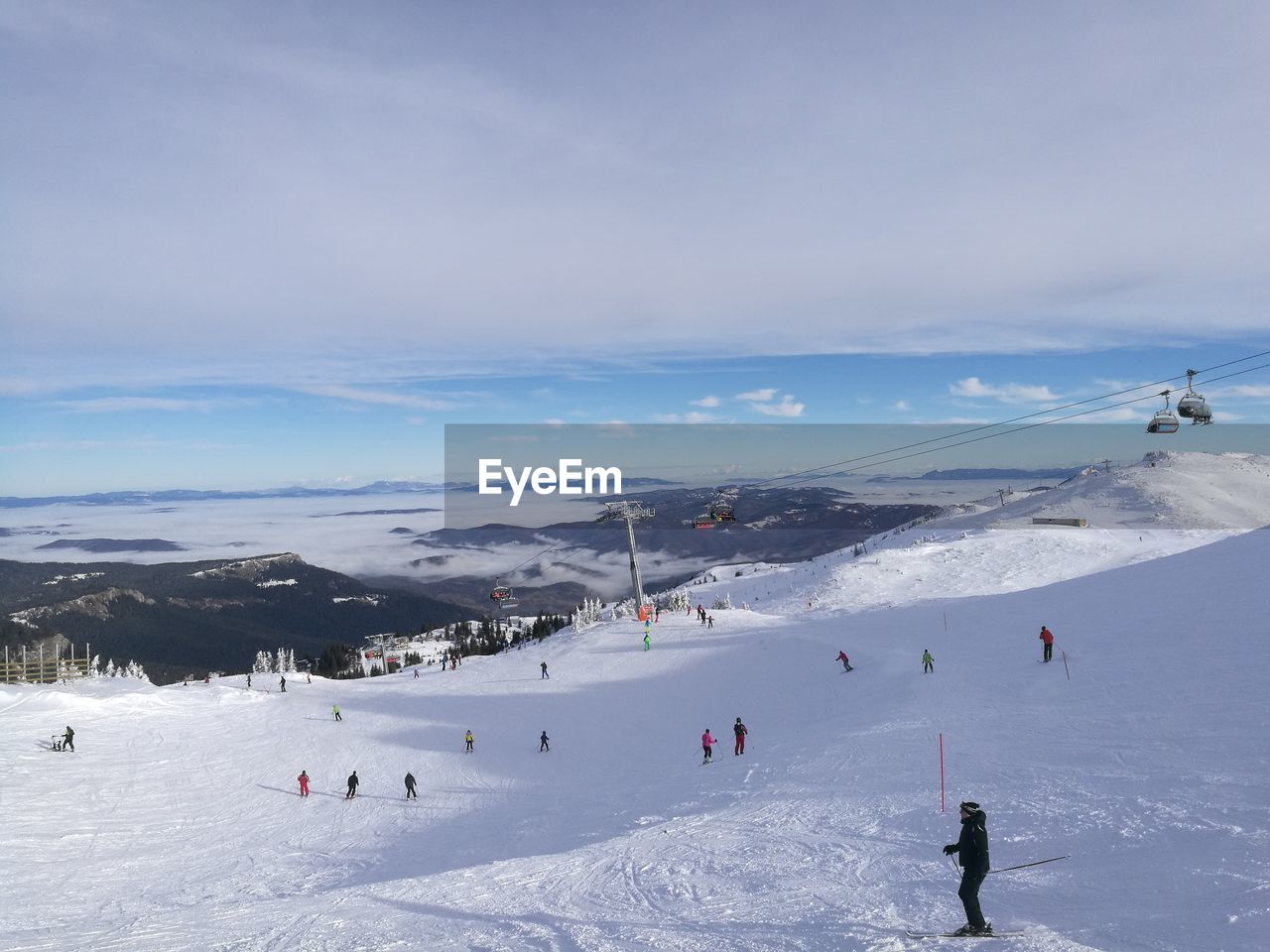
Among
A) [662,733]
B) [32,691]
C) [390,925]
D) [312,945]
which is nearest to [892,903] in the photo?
[390,925]

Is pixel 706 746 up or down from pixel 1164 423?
down

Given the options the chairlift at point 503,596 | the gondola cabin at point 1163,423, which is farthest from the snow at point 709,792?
the chairlift at point 503,596

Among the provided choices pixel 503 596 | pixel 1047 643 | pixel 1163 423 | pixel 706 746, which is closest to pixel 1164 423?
pixel 1163 423

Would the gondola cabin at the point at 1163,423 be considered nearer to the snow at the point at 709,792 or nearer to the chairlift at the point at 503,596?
the snow at the point at 709,792

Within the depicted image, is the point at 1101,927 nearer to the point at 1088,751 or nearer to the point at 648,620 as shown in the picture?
the point at 1088,751

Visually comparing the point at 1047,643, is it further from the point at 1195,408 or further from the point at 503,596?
the point at 503,596

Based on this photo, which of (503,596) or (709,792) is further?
(503,596)
